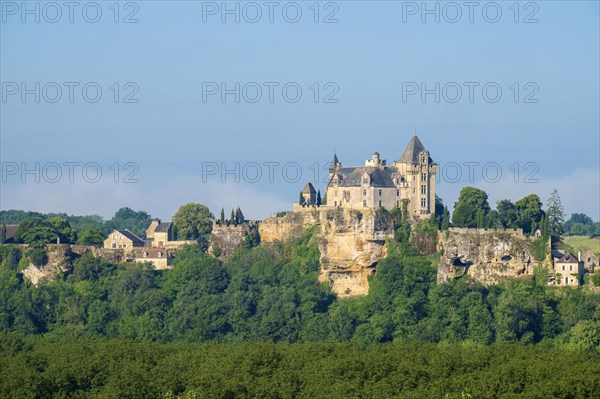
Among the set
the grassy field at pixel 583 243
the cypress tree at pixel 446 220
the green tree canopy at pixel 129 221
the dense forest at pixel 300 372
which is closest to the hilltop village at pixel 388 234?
the cypress tree at pixel 446 220

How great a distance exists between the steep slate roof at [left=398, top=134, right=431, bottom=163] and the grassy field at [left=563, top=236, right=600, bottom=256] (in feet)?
52.9

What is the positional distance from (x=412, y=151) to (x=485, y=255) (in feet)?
29.4

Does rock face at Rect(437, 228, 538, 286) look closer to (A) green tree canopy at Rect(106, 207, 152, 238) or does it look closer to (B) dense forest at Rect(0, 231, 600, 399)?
(B) dense forest at Rect(0, 231, 600, 399)

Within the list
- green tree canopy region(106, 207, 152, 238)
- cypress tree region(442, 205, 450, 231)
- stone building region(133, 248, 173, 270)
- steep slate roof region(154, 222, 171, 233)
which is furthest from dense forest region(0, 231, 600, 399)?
green tree canopy region(106, 207, 152, 238)

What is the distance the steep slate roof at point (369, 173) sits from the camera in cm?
12294

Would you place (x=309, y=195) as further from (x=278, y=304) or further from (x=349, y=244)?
(x=278, y=304)

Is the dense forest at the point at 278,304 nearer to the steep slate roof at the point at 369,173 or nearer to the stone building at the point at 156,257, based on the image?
the stone building at the point at 156,257

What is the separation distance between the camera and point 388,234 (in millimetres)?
122125

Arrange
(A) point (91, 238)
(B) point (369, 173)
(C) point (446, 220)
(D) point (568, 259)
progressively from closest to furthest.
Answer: (D) point (568, 259), (C) point (446, 220), (B) point (369, 173), (A) point (91, 238)

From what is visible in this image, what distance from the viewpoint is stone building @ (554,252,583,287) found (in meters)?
117

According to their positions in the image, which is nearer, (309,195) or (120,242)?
(309,195)

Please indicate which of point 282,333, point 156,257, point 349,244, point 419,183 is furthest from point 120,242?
point 419,183

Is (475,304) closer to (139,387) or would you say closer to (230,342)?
(230,342)

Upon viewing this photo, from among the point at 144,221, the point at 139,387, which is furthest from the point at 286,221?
the point at 144,221
